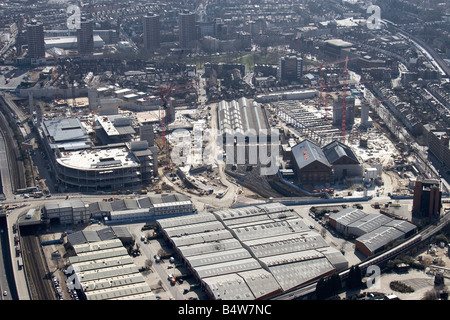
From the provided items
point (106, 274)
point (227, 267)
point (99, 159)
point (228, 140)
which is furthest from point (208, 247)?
point (228, 140)

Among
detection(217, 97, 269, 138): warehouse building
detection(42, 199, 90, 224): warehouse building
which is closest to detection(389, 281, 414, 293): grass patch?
detection(42, 199, 90, 224): warehouse building

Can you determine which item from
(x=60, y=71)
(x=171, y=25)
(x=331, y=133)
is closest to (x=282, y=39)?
(x=171, y=25)

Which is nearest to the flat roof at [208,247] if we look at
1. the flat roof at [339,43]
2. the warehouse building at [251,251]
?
the warehouse building at [251,251]

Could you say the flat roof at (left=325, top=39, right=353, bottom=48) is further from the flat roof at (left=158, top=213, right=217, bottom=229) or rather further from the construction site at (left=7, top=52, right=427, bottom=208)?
the flat roof at (left=158, top=213, right=217, bottom=229)

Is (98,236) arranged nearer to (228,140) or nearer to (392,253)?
(392,253)

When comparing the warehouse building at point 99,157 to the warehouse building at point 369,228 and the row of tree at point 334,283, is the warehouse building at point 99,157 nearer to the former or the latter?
the warehouse building at point 369,228

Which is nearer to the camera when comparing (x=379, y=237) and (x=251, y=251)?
(x=251, y=251)
